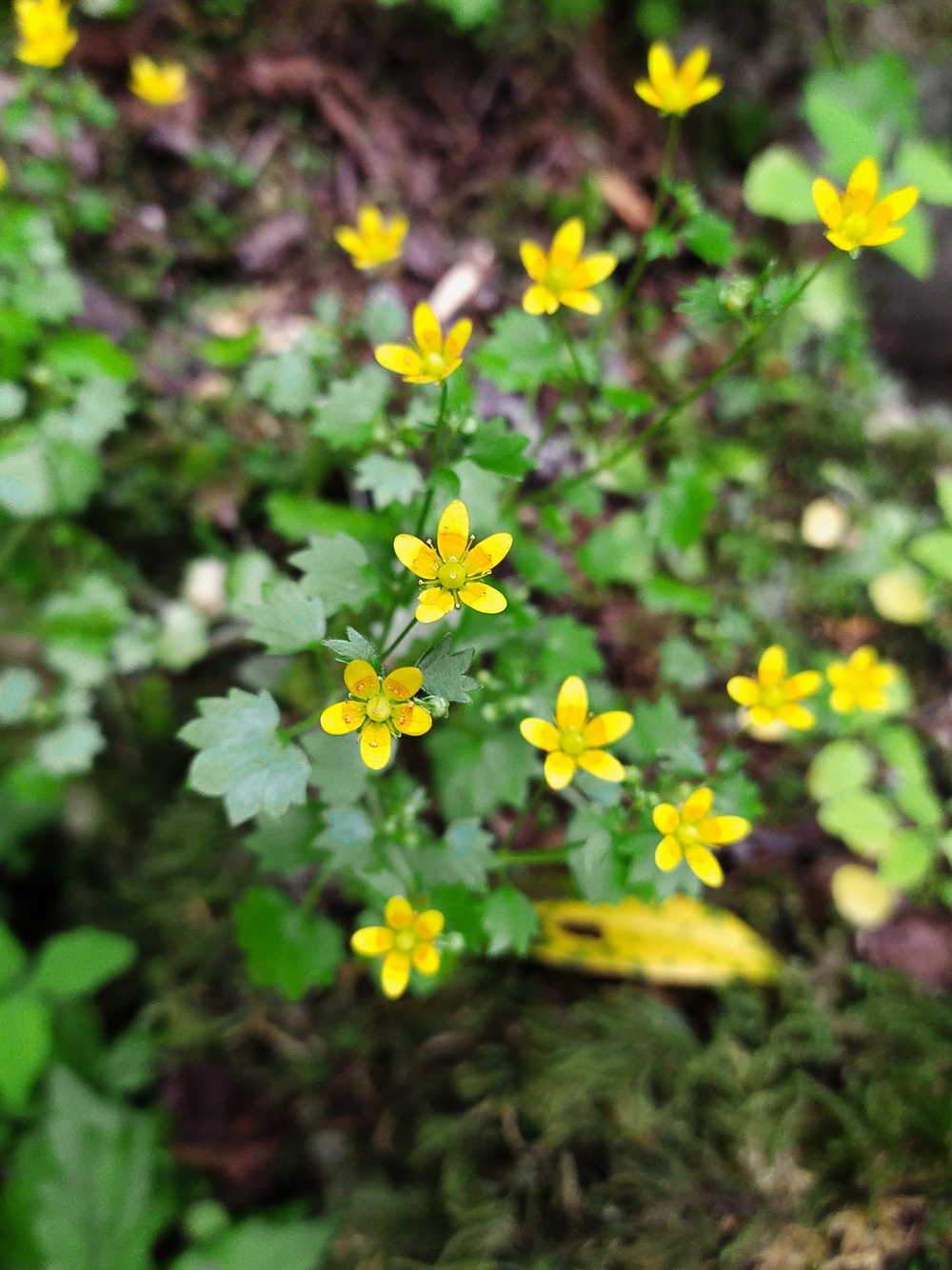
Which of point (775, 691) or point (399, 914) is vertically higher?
point (775, 691)

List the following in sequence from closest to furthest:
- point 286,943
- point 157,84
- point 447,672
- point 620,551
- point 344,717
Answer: point 447,672 < point 344,717 < point 286,943 < point 620,551 < point 157,84

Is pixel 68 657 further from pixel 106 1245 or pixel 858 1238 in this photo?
pixel 858 1238

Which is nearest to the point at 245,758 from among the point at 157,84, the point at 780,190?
the point at 157,84

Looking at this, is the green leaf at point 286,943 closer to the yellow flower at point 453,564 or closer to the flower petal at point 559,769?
the flower petal at point 559,769

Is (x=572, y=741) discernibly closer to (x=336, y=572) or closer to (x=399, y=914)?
(x=399, y=914)

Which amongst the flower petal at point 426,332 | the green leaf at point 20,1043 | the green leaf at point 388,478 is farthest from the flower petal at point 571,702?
the green leaf at point 20,1043

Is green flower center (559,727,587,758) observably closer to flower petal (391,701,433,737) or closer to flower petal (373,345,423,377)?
flower petal (391,701,433,737)
